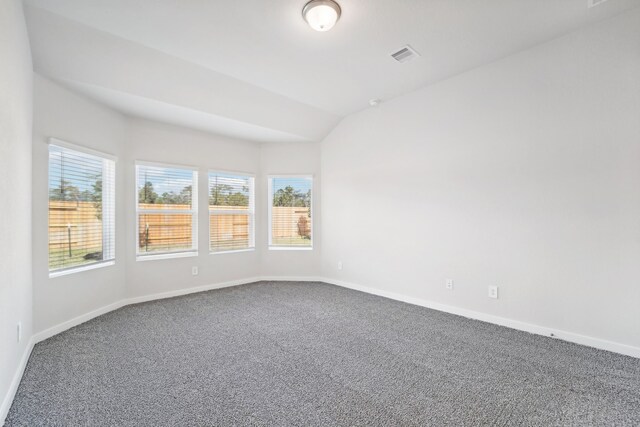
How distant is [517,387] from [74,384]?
121 inches

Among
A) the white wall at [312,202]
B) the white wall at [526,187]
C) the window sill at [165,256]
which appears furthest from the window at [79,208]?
the white wall at [526,187]

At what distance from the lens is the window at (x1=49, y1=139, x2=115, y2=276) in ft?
10.1

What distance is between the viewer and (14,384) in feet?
6.61

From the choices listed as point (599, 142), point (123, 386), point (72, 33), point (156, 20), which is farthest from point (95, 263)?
point (599, 142)

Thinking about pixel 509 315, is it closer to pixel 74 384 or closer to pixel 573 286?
pixel 573 286

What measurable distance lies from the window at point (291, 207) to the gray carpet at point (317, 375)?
2038 mm

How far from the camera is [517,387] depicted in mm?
2064

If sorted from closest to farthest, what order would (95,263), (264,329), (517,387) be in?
(517,387) → (264,329) → (95,263)

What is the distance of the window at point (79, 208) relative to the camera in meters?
3.09

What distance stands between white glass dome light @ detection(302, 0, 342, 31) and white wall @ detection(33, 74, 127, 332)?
2.66 metres

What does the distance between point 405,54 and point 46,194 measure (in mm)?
3797

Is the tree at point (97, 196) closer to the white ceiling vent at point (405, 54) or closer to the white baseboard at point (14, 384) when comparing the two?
the white baseboard at point (14, 384)

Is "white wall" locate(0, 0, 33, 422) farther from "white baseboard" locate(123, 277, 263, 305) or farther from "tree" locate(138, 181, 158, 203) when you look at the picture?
"tree" locate(138, 181, 158, 203)

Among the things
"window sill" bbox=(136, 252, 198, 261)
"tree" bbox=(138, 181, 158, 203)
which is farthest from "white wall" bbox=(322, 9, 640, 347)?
"tree" bbox=(138, 181, 158, 203)
